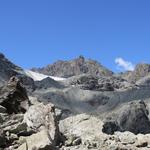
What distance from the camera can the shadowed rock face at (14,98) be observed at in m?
35.4

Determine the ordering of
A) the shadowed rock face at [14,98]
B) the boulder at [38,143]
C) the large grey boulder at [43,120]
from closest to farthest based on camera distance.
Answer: the boulder at [38,143] < the large grey boulder at [43,120] < the shadowed rock face at [14,98]

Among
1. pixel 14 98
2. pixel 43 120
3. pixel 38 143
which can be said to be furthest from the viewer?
pixel 14 98

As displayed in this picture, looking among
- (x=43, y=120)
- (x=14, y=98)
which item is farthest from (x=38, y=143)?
(x=14, y=98)

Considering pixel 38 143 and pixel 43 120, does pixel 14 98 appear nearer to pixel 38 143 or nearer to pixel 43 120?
pixel 43 120

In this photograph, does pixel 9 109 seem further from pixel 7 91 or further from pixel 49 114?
pixel 49 114

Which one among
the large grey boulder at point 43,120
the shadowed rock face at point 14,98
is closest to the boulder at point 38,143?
the large grey boulder at point 43,120

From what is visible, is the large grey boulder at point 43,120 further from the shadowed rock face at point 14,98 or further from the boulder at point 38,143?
the shadowed rock face at point 14,98

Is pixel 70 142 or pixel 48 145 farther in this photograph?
pixel 70 142

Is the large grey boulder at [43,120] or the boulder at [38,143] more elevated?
the large grey boulder at [43,120]

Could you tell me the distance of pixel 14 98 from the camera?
119 ft

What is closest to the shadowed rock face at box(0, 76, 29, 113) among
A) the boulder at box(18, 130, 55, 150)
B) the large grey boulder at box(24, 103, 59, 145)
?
the large grey boulder at box(24, 103, 59, 145)

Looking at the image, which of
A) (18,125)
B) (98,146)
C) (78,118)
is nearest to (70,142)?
(98,146)

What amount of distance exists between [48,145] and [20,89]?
15.0 m

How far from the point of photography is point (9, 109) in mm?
35000
